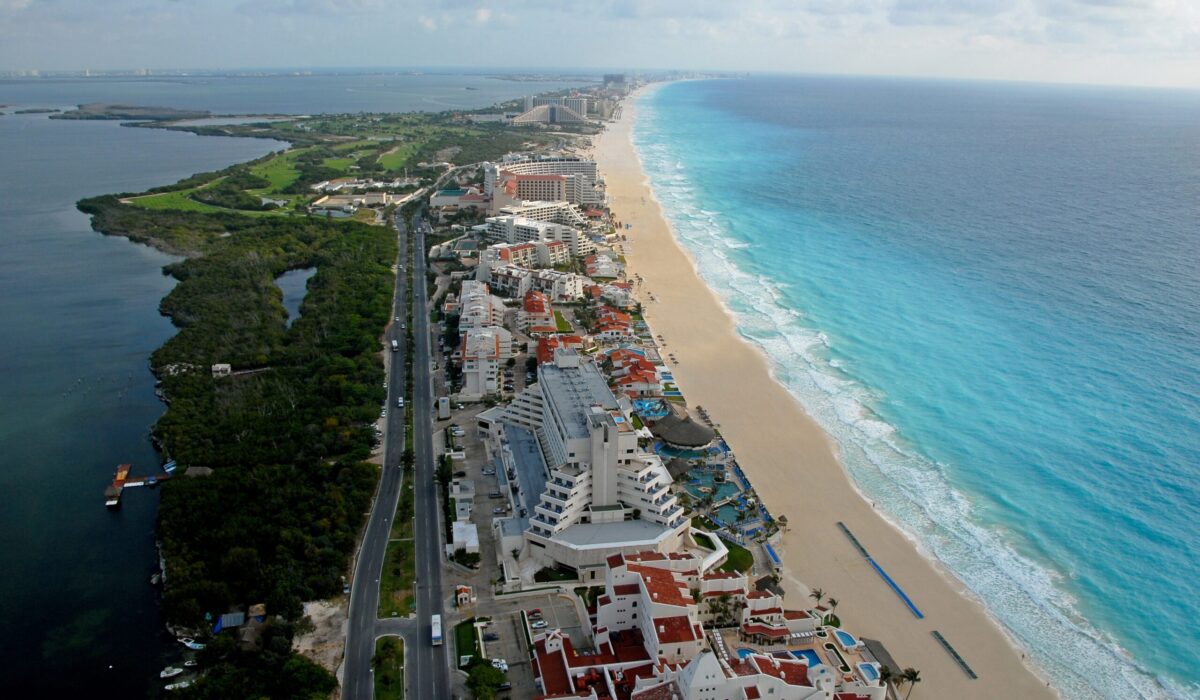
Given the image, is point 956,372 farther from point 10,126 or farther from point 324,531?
point 10,126

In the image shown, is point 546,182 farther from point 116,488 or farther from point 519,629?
point 519,629

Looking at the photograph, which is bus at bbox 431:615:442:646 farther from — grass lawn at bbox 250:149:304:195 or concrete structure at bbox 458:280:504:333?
grass lawn at bbox 250:149:304:195

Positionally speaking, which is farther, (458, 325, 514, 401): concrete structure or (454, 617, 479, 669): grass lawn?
(458, 325, 514, 401): concrete structure

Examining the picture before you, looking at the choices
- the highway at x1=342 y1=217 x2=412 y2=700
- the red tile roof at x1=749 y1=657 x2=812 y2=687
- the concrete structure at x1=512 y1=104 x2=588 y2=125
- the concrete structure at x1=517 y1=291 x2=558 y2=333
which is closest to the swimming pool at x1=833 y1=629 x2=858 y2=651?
the red tile roof at x1=749 y1=657 x2=812 y2=687

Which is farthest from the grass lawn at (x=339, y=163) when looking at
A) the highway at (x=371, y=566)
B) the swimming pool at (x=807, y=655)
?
the swimming pool at (x=807, y=655)

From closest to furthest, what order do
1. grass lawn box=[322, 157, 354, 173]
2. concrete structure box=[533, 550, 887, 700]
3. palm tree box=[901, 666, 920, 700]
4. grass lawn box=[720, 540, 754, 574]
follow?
1. concrete structure box=[533, 550, 887, 700]
2. palm tree box=[901, 666, 920, 700]
3. grass lawn box=[720, 540, 754, 574]
4. grass lawn box=[322, 157, 354, 173]

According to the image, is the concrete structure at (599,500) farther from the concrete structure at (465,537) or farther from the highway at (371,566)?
the highway at (371,566)
